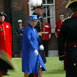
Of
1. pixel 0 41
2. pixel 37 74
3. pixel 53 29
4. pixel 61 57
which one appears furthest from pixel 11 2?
pixel 61 57

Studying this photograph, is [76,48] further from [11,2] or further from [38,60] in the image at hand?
[11,2]

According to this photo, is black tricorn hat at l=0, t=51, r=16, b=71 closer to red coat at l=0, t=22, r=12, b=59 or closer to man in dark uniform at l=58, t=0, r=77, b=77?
man in dark uniform at l=58, t=0, r=77, b=77

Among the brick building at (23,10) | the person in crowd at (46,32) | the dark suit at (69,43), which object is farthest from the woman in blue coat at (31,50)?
the brick building at (23,10)

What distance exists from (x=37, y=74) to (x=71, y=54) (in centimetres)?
231

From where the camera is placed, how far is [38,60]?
7938 millimetres

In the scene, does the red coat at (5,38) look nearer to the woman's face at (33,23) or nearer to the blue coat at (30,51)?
the blue coat at (30,51)

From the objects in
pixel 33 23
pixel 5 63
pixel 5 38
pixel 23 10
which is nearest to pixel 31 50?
pixel 33 23

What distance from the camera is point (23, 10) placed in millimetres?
18203

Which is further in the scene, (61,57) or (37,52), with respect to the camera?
(37,52)

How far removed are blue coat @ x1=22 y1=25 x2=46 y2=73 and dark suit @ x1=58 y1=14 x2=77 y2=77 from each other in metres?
1.86

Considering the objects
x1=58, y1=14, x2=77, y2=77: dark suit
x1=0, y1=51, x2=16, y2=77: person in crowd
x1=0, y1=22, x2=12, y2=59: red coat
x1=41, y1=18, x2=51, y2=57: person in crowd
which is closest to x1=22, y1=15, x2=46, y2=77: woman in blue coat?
x1=58, y1=14, x2=77, y2=77: dark suit

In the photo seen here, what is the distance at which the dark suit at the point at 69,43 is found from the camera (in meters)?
5.78

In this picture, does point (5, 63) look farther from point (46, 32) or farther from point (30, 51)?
point (46, 32)

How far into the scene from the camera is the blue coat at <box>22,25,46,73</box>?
7742mm
